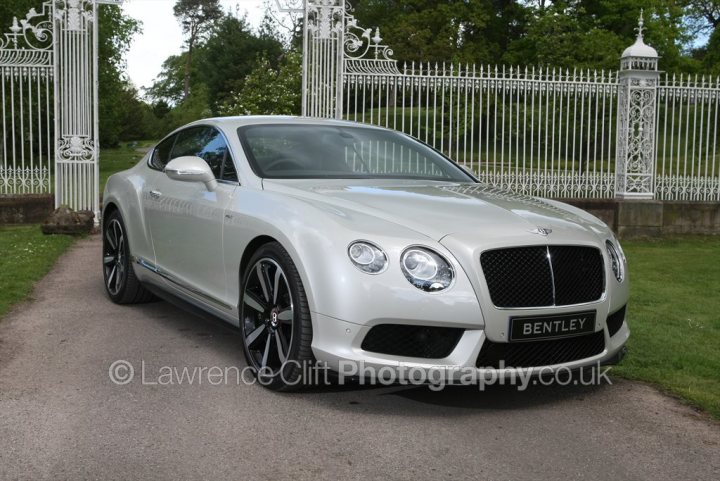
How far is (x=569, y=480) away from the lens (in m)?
3.56

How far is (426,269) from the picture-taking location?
414cm

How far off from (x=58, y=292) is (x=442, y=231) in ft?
16.1

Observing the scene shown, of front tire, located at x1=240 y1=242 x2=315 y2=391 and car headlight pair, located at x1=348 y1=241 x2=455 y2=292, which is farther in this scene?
front tire, located at x1=240 y1=242 x2=315 y2=391

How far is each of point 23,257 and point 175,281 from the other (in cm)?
481

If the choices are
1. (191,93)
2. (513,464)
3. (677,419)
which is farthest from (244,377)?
(191,93)

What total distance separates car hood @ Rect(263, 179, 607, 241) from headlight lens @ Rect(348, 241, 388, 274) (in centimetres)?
24

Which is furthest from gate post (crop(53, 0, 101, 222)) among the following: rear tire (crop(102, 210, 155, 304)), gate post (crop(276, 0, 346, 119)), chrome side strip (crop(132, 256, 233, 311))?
chrome side strip (crop(132, 256, 233, 311))

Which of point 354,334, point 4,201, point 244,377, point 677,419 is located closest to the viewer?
point 354,334

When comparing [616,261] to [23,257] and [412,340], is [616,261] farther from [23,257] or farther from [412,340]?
[23,257]

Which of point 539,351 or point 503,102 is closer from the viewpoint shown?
point 539,351

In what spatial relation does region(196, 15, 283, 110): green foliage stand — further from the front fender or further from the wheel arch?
the front fender

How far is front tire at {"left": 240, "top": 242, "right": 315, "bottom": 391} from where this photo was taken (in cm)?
436

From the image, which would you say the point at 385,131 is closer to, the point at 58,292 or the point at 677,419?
the point at 677,419

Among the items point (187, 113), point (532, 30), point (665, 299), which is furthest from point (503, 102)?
point (187, 113)
